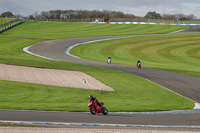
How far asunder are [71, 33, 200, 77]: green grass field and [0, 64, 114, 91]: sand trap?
19.5 meters

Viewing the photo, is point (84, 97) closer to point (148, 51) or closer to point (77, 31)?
point (148, 51)

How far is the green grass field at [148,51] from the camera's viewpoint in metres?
53.4

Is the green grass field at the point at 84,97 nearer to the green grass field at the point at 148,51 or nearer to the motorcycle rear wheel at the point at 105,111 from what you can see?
the motorcycle rear wheel at the point at 105,111

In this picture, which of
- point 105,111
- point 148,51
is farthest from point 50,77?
point 148,51

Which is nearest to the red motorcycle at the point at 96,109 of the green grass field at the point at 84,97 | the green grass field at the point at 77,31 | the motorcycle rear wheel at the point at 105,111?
the motorcycle rear wheel at the point at 105,111

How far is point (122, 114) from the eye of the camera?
17.3m

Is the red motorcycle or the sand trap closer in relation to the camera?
the red motorcycle

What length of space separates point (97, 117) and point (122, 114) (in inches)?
68.8

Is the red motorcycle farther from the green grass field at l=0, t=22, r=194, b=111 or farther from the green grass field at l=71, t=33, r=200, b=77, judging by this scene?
the green grass field at l=71, t=33, r=200, b=77

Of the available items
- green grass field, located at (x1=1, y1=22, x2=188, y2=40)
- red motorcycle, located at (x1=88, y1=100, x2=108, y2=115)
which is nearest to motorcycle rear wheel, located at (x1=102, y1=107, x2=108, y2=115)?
red motorcycle, located at (x1=88, y1=100, x2=108, y2=115)

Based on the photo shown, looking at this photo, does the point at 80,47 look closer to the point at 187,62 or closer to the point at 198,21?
the point at 187,62

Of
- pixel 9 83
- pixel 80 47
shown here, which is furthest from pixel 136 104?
pixel 80 47

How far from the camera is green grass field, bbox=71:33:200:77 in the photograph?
53406 mm

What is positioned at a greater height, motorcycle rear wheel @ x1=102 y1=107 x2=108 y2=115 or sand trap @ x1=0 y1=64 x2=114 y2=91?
motorcycle rear wheel @ x1=102 y1=107 x2=108 y2=115
